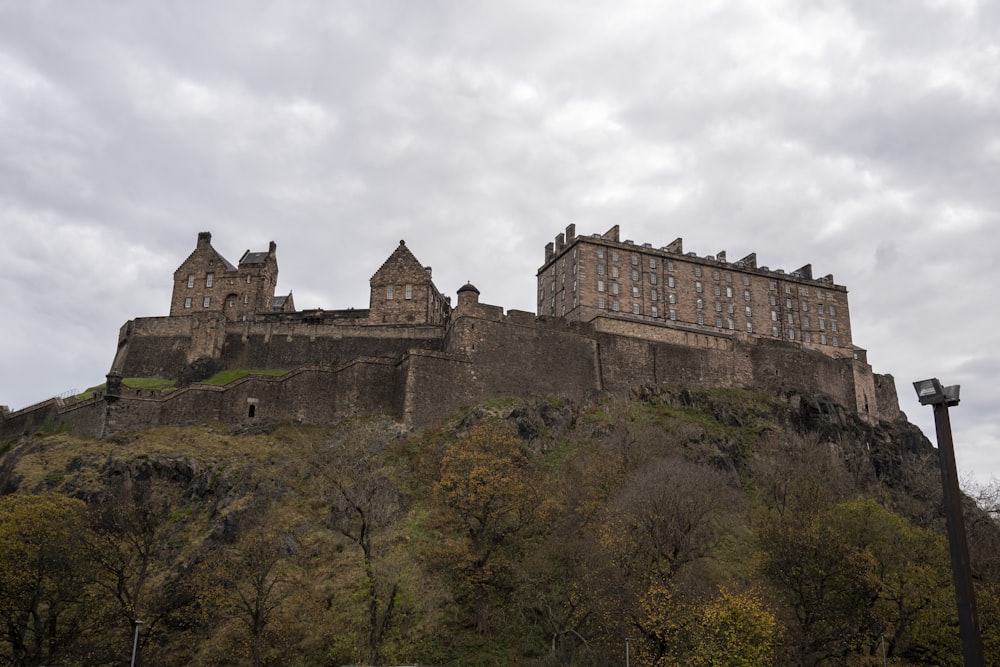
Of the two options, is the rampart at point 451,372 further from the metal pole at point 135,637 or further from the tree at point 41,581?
the metal pole at point 135,637

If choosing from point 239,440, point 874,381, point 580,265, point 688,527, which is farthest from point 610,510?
point 874,381

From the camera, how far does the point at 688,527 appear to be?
33219mm

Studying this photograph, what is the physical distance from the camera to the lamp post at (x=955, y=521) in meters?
11.2

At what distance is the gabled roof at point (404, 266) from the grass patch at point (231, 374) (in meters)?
9.89

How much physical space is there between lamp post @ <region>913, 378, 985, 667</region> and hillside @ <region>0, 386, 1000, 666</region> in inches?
668

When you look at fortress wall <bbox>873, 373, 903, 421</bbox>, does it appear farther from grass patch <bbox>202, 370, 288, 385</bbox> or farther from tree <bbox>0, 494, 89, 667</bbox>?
tree <bbox>0, 494, 89, 667</bbox>

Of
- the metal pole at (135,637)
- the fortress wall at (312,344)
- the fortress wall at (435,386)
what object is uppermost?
the fortress wall at (312,344)

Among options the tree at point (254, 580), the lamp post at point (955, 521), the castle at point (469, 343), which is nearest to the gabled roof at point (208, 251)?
the castle at point (469, 343)

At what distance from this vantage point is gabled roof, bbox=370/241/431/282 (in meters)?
58.8

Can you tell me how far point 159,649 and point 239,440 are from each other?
1372 centimetres

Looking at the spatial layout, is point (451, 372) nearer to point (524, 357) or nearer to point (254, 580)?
point (524, 357)

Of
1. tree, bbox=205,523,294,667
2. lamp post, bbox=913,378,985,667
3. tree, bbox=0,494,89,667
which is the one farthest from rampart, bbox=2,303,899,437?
lamp post, bbox=913,378,985,667

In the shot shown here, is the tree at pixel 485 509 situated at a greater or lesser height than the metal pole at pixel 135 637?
greater

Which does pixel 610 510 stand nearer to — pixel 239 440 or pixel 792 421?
pixel 239 440
